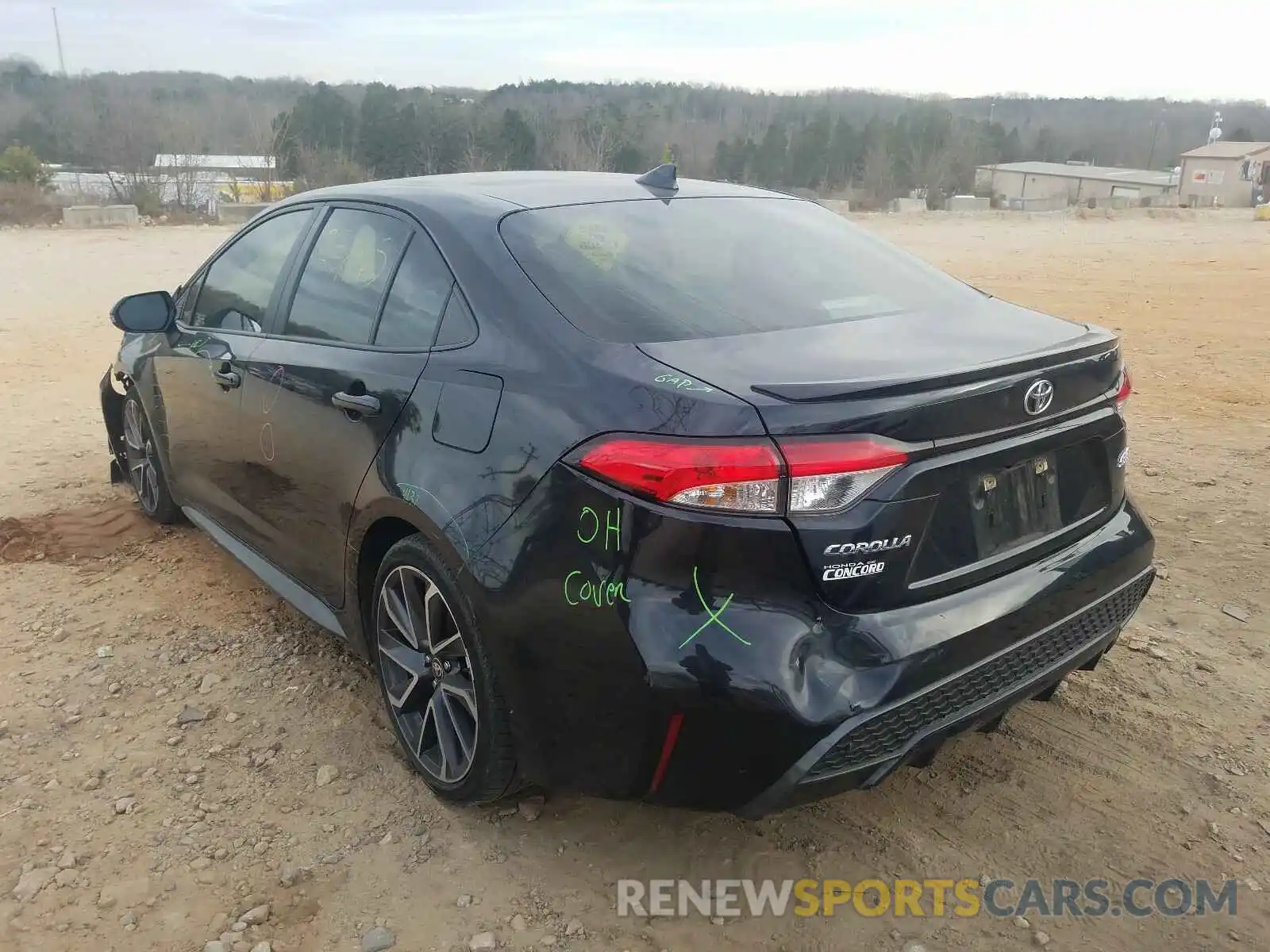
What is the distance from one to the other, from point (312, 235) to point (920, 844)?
268 cm

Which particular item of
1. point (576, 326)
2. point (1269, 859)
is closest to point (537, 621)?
point (576, 326)

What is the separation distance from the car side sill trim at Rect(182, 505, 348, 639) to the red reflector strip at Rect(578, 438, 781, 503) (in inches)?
58.1

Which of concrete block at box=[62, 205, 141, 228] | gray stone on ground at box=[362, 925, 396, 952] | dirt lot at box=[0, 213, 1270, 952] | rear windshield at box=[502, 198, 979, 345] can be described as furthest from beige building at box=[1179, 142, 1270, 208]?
→ gray stone on ground at box=[362, 925, 396, 952]

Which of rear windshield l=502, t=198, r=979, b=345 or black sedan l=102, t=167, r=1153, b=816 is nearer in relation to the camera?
black sedan l=102, t=167, r=1153, b=816

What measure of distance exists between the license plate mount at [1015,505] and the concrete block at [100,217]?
89.5ft

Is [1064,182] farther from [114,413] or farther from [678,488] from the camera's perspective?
[678,488]

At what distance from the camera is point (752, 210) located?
3.26 m

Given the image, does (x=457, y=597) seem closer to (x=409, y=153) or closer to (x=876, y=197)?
(x=409, y=153)

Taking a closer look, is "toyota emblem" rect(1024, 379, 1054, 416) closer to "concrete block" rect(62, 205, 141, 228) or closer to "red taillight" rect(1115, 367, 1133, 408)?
"red taillight" rect(1115, 367, 1133, 408)

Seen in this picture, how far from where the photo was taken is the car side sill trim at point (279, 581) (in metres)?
3.21

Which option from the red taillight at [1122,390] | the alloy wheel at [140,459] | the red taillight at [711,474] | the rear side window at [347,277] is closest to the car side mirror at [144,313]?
the alloy wheel at [140,459]

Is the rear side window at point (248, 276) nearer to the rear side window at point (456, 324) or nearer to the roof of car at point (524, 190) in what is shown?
the roof of car at point (524, 190)

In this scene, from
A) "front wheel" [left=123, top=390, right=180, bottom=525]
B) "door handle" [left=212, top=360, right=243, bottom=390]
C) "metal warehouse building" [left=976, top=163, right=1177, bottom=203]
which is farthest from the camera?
"metal warehouse building" [left=976, top=163, right=1177, bottom=203]

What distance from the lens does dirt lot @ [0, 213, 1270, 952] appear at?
2373mm
